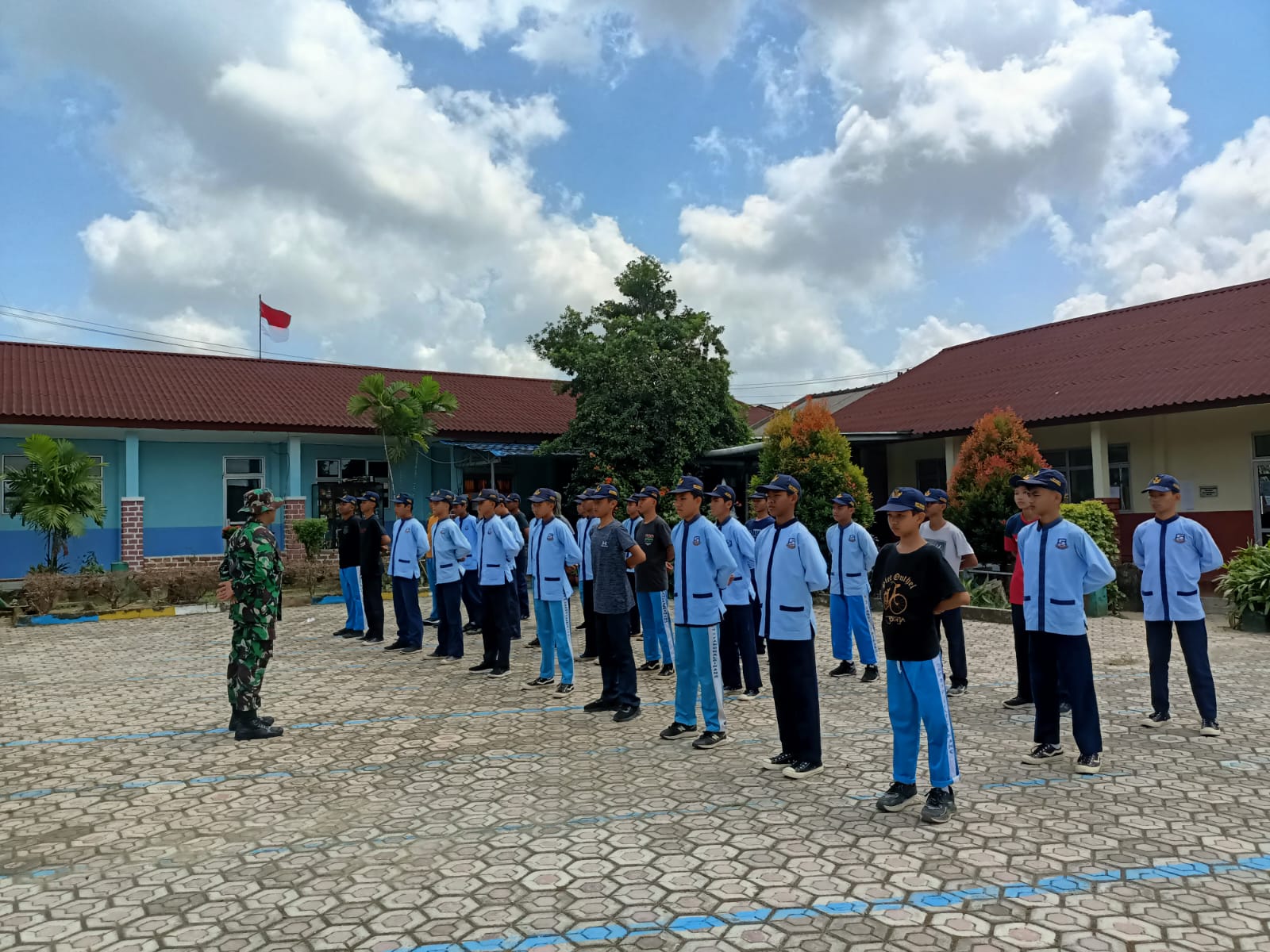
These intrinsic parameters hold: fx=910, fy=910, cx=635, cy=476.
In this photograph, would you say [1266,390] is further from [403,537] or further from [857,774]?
[403,537]

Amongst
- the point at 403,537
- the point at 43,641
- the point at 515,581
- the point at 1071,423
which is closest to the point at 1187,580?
the point at 515,581

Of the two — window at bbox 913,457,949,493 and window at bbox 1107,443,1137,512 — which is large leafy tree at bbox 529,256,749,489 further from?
window at bbox 1107,443,1137,512

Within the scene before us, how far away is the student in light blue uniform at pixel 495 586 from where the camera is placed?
896 cm

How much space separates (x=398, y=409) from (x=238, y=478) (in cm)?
440

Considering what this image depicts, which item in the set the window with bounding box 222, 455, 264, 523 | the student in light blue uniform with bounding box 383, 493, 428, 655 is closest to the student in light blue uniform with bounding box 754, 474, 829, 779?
the student in light blue uniform with bounding box 383, 493, 428, 655

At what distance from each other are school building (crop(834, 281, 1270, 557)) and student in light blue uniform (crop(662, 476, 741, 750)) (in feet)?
37.3

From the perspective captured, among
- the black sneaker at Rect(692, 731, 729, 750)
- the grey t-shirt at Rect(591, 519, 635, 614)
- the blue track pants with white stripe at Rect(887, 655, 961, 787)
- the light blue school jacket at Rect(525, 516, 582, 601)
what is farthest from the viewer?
the light blue school jacket at Rect(525, 516, 582, 601)

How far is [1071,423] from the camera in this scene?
54.7 ft

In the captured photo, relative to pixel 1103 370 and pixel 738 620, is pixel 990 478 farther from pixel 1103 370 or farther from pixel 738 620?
pixel 738 620

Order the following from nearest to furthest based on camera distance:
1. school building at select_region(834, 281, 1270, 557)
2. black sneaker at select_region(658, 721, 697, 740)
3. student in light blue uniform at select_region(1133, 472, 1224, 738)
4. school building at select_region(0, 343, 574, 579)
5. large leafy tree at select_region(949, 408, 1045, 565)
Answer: student in light blue uniform at select_region(1133, 472, 1224, 738) → black sneaker at select_region(658, 721, 697, 740) → large leafy tree at select_region(949, 408, 1045, 565) → school building at select_region(834, 281, 1270, 557) → school building at select_region(0, 343, 574, 579)

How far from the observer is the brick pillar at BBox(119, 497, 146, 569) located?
18.0 metres

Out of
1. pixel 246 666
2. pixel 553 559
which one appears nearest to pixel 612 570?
pixel 553 559

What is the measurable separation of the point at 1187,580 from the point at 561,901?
5078 mm

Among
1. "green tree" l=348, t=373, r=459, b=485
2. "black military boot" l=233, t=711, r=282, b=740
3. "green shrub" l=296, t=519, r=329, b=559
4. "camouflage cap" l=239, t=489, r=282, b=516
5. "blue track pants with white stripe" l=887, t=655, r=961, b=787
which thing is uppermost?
"green tree" l=348, t=373, r=459, b=485
